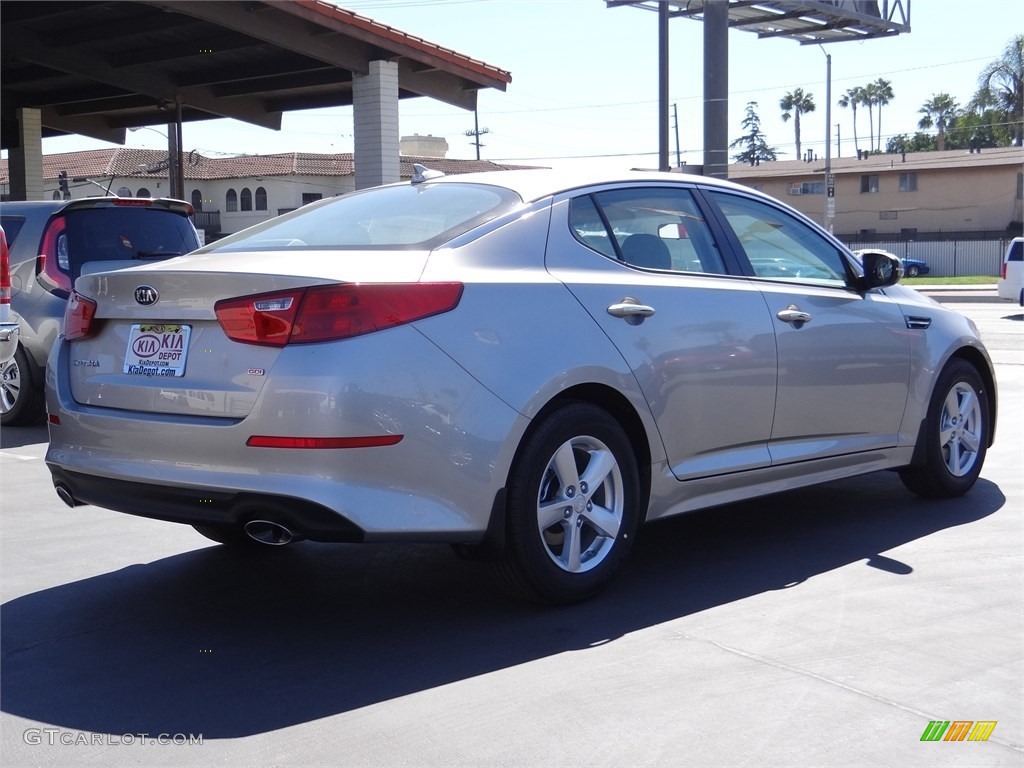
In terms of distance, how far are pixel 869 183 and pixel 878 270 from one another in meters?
60.1

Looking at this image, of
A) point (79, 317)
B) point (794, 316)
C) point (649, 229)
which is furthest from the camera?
point (794, 316)

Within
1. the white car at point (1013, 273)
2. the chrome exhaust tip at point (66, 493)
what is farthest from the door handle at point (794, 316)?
the white car at point (1013, 273)

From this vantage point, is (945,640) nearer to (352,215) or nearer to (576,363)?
(576,363)

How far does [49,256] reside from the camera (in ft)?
30.8

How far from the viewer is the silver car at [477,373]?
3947 millimetres

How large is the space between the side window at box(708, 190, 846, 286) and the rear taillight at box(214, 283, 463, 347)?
210cm

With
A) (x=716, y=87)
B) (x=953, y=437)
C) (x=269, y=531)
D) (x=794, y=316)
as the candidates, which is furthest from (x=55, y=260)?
(x=716, y=87)

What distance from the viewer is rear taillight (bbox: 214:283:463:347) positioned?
3945 mm

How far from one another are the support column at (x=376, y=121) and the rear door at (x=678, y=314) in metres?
11.2

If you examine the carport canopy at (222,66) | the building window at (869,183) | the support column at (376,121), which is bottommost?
the support column at (376,121)

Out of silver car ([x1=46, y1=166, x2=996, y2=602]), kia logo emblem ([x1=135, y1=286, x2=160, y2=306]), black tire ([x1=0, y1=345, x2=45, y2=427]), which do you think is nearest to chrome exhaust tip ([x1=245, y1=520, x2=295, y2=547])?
silver car ([x1=46, y1=166, x2=996, y2=602])

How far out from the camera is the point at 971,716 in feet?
11.7

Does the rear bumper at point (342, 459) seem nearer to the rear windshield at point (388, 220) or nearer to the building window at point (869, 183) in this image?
the rear windshield at point (388, 220)

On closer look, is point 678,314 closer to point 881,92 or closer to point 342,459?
point 342,459
